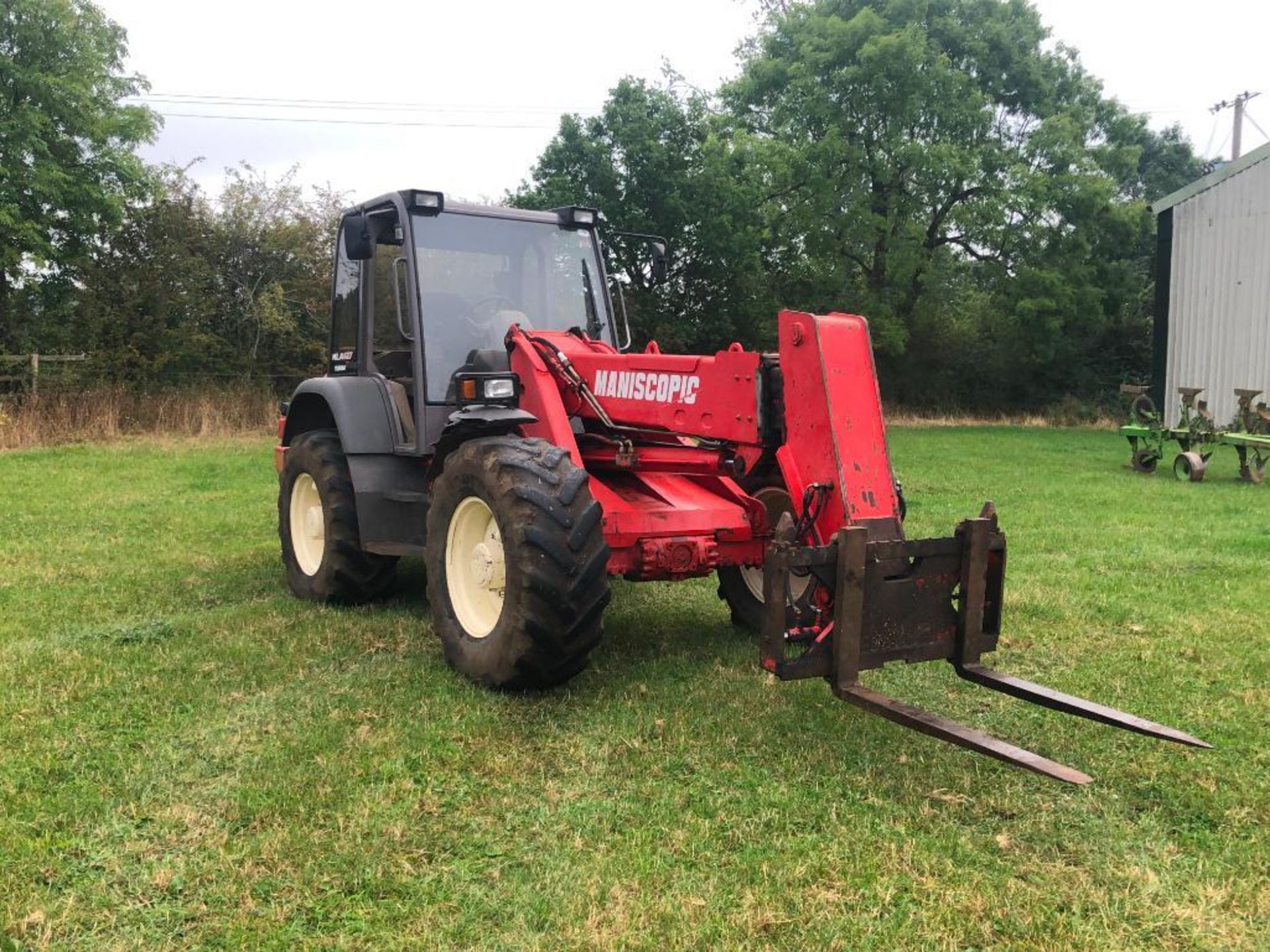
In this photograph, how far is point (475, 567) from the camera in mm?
4695

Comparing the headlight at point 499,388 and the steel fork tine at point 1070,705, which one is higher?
the headlight at point 499,388

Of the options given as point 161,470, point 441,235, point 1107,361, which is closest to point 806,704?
point 441,235

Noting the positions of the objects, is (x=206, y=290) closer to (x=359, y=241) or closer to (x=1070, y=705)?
(x=359, y=241)

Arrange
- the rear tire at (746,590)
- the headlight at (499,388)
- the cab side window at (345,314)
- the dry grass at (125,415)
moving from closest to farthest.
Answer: the headlight at (499,388)
the rear tire at (746,590)
the cab side window at (345,314)
the dry grass at (125,415)

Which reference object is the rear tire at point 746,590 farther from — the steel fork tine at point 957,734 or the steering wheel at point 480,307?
the steering wheel at point 480,307

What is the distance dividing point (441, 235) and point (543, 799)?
3.34 meters

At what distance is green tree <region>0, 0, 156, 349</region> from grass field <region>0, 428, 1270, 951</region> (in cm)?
1569

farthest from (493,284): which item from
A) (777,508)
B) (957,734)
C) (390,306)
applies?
(957,734)

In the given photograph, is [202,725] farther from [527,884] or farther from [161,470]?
[161,470]

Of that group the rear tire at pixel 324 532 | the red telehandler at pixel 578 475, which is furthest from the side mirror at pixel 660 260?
Answer: the rear tire at pixel 324 532

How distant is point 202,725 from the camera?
4.07 m

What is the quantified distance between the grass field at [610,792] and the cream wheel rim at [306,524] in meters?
0.48

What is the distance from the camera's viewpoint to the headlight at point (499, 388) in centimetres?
473

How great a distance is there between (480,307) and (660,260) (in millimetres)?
1113
